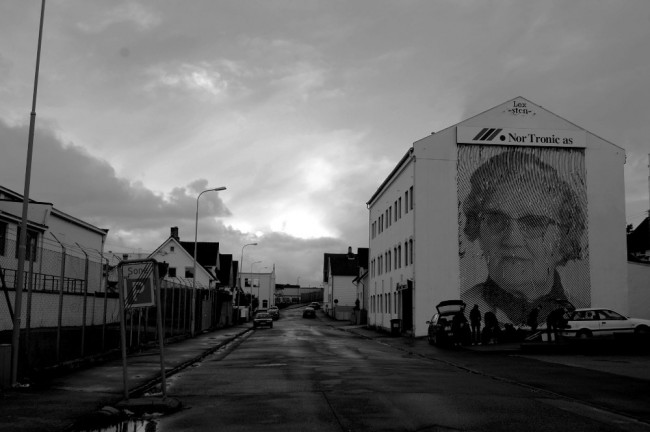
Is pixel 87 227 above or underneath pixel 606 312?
above

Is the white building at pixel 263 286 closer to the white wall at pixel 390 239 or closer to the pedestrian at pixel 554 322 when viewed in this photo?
the white wall at pixel 390 239

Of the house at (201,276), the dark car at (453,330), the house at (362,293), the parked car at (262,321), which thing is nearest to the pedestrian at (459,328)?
the dark car at (453,330)

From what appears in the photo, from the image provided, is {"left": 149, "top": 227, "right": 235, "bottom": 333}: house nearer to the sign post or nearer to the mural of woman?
the mural of woman

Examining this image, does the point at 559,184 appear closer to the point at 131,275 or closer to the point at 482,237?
the point at 482,237

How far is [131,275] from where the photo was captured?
38.0ft

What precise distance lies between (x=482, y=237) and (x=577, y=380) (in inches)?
964

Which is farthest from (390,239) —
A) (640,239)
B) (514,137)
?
(640,239)

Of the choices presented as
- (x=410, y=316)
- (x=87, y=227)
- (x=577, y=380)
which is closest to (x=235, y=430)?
(x=577, y=380)

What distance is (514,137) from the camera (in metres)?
41.3

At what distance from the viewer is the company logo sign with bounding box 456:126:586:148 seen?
41094 millimetres

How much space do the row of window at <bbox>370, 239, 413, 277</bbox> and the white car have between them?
1282 cm

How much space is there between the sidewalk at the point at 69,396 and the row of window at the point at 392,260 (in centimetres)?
2655

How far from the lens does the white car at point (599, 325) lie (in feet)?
102

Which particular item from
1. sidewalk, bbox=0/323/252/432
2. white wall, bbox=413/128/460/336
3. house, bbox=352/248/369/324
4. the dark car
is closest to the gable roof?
house, bbox=352/248/369/324
